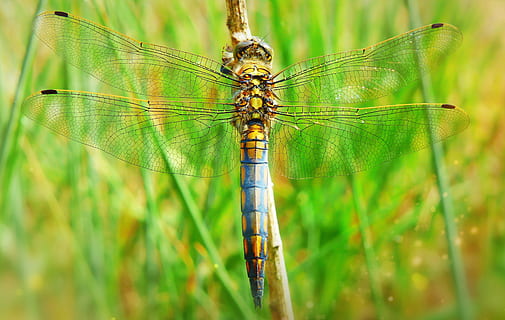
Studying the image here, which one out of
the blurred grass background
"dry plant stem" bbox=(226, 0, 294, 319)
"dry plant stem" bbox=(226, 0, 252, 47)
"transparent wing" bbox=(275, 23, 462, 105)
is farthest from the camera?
the blurred grass background

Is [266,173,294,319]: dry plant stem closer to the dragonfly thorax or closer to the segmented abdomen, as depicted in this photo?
the segmented abdomen

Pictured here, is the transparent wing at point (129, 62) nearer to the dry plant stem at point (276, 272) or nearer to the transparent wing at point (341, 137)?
the transparent wing at point (341, 137)

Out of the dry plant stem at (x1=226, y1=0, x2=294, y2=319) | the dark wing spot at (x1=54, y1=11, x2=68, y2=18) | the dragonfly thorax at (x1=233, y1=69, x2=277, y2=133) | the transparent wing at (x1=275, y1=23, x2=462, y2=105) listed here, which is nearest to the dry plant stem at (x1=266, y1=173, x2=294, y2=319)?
the dry plant stem at (x1=226, y1=0, x2=294, y2=319)

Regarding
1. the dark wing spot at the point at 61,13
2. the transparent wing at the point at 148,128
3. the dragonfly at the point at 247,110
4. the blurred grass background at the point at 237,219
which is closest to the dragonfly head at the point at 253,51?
the dragonfly at the point at 247,110

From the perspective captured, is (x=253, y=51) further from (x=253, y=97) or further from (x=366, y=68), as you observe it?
(x=366, y=68)

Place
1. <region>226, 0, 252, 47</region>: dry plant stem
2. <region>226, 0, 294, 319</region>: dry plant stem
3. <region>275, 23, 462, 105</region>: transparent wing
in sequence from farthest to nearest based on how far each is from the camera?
<region>275, 23, 462, 105</region>: transparent wing < <region>226, 0, 294, 319</region>: dry plant stem < <region>226, 0, 252, 47</region>: dry plant stem

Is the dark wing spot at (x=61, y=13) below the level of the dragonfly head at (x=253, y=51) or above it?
above

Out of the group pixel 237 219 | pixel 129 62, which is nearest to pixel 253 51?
pixel 129 62
